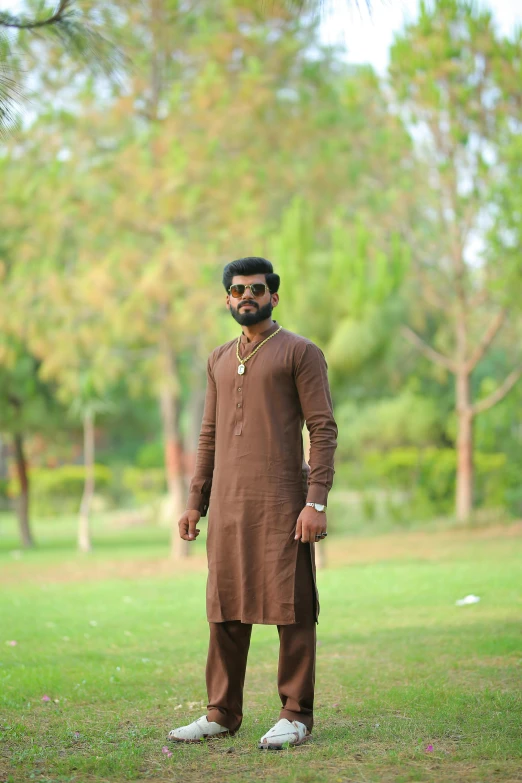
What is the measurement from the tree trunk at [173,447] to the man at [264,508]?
31.5 feet

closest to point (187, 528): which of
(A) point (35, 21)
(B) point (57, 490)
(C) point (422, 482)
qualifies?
(A) point (35, 21)

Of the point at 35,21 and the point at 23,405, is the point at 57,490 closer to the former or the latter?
the point at 23,405

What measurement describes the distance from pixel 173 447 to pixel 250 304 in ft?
33.3

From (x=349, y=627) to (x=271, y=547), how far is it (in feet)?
11.3

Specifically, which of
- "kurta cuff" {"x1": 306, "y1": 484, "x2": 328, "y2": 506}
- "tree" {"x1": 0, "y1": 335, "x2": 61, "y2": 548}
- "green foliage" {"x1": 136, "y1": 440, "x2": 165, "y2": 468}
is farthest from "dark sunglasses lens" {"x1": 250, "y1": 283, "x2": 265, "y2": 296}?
"green foliage" {"x1": 136, "y1": 440, "x2": 165, "y2": 468}

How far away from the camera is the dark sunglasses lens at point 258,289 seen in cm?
394

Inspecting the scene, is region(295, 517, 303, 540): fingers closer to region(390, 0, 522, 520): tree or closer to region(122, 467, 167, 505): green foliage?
region(390, 0, 522, 520): tree

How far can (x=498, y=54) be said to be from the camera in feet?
47.6

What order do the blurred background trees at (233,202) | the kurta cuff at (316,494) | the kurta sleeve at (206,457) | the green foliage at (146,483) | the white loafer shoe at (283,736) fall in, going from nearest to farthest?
the white loafer shoe at (283,736)
the kurta cuff at (316,494)
the kurta sleeve at (206,457)
the blurred background trees at (233,202)
the green foliage at (146,483)

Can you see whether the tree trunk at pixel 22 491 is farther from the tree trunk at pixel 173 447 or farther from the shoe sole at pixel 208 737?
the shoe sole at pixel 208 737

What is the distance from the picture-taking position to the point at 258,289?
3.94 m

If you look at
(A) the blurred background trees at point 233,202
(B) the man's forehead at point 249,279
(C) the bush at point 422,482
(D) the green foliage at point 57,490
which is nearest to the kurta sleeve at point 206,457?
(B) the man's forehead at point 249,279

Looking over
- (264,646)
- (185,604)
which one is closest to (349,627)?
(264,646)

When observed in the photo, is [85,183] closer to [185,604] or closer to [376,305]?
[376,305]
